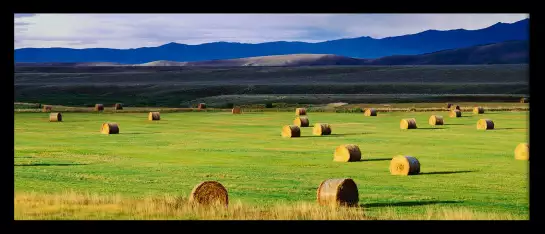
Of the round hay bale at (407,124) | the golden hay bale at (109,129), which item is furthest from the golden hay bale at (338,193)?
the round hay bale at (407,124)

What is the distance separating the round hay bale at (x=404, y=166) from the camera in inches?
1030

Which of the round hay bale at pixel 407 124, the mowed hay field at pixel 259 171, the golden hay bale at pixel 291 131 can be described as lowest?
the mowed hay field at pixel 259 171

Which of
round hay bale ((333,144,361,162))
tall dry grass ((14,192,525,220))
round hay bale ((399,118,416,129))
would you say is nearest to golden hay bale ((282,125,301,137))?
round hay bale ((399,118,416,129))

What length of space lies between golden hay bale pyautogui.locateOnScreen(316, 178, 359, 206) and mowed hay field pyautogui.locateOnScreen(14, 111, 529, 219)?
45 centimetres

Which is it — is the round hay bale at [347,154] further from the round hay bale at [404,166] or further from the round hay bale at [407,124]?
the round hay bale at [407,124]

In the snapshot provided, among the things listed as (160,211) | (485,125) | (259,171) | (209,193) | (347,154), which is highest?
(485,125)

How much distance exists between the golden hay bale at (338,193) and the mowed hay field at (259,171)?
1.48ft

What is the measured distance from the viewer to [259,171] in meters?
27.6

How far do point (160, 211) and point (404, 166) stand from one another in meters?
12.8

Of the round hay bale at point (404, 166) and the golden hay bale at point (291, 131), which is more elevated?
the golden hay bale at point (291, 131)

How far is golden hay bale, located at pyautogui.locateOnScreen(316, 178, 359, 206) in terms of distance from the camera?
17.5 m
